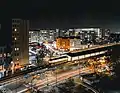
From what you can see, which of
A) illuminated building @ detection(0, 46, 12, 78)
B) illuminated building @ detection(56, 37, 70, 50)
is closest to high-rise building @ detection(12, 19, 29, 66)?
illuminated building @ detection(0, 46, 12, 78)

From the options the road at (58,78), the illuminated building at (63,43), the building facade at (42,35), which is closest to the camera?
the building facade at (42,35)

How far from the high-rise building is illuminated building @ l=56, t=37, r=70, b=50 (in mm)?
619

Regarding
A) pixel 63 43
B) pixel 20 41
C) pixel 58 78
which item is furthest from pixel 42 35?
pixel 58 78

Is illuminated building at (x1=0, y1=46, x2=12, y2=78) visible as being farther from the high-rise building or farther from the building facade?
the building facade

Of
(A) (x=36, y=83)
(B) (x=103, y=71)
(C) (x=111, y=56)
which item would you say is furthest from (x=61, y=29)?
(C) (x=111, y=56)

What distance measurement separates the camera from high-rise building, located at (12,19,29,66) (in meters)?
3.15

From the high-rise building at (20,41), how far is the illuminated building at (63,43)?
0.62 metres

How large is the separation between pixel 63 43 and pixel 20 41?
0.93 meters

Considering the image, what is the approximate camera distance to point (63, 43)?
393cm

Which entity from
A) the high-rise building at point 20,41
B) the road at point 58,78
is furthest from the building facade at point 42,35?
the road at point 58,78

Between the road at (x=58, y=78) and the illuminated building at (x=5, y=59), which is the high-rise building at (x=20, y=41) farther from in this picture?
the road at (x=58, y=78)

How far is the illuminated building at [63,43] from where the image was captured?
3.76 m

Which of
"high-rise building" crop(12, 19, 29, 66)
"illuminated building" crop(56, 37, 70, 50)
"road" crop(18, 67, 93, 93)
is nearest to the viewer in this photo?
"high-rise building" crop(12, 19, 29, 66)

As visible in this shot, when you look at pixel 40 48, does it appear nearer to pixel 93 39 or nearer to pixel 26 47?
pixel 26 47
